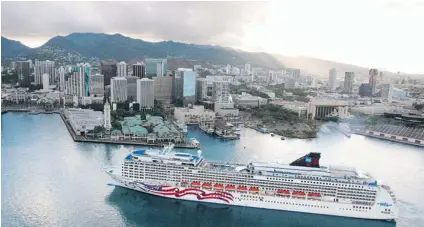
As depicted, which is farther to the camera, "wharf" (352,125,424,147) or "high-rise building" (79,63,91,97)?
"high-rise building" (79,63,91,97)

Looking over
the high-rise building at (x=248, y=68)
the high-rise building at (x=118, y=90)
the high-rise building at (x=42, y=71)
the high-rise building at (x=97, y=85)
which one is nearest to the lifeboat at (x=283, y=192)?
the high-rise building at (x=118, y=90)

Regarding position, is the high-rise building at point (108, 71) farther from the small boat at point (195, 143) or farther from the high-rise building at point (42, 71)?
the small boat at point (195, 143)

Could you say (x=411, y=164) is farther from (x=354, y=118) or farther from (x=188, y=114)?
(x=188, y=114)

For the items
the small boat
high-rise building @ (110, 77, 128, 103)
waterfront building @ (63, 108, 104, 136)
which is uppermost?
high-rise building @ (110, 77, 128, 103)

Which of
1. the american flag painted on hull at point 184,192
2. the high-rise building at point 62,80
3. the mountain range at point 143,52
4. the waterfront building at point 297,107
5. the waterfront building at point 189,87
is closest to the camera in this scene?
the american flag painted on hull at point 184,192

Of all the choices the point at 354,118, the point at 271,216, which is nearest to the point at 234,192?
the point at 271,216

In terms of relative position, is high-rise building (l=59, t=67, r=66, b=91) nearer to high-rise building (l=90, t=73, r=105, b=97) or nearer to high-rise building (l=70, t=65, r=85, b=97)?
high-rise building (l=70, t=65, r=85, b=97)

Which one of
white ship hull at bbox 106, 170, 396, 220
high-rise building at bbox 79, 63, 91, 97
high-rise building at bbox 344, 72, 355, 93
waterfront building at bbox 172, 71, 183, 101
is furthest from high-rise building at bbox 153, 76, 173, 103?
white ship hull at bbox 106, 170, 396, 220
